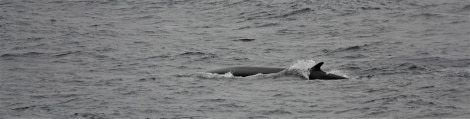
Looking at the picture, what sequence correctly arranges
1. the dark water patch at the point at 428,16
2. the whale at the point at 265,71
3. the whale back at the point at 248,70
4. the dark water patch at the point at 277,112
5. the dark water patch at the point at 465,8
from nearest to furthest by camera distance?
the dark water patch at the point at 277,112, the whale at the point at 265,71, the whale back at the point at 248,70, the dark water patch at the point at 428,16, the dark water patch at the point at 465,8

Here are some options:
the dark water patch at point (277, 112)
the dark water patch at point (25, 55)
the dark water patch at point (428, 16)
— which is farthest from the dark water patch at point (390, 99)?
the dark water patch at point (428, 16)

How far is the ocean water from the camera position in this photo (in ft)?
64.1

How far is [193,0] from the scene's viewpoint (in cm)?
5006

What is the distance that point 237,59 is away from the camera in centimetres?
2850

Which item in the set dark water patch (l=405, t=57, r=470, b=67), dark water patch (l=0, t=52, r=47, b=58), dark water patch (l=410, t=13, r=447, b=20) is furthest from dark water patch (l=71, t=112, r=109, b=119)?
dark water patch (l=410, t=13, r=447, b=20)

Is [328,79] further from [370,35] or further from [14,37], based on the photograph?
[14,37]

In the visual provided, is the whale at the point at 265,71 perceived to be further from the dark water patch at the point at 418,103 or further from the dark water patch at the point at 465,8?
the dark water patch at the point at 465,8

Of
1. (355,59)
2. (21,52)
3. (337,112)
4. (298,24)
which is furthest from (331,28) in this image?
(337,112)

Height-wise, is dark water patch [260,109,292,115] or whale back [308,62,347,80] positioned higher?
dark water patch [260,109,292,115]

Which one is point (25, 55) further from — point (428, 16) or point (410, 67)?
point (428, 16)

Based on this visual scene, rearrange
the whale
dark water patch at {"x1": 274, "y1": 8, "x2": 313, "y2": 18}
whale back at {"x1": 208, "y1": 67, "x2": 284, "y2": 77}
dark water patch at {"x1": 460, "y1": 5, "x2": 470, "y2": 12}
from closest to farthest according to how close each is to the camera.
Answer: the whale → whale back at {"x1": 208, "y1": 67, "x2": 284, "y2": 77} → dark water patch at {"x1": 460, "y1": 5, "x2": 470, "y2": 12} → dark water patch at {"x1": 274, "y1": 8, "x2": 313, "y2": 18}

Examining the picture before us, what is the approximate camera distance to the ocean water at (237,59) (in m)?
19.5

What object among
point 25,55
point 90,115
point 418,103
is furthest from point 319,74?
point 25,55

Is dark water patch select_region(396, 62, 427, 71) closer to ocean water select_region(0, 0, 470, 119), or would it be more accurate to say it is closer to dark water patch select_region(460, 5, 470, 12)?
ocean water select_region(0, 0, 470, 119)
